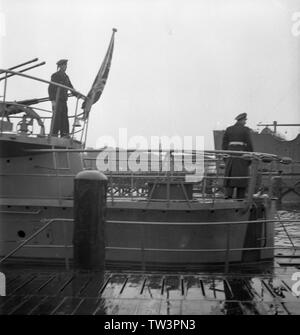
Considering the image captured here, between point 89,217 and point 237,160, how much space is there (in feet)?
12.4

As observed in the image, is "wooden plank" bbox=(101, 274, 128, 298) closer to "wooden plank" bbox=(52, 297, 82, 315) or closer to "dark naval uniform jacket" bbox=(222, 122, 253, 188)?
"wooden plank" bbox=(52, 297, 82, 315)

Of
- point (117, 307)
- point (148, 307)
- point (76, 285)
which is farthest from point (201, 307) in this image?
point (76, 285)

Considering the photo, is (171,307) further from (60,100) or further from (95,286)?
(60,100)

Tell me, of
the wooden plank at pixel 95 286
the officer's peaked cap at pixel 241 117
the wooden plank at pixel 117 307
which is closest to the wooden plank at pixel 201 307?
the wooden plank at pixel 117 307

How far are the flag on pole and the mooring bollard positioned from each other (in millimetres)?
3590

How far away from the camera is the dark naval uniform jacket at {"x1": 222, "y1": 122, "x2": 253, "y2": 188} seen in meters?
9.25

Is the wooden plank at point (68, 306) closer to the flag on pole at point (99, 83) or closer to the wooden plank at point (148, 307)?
the wooden plank at point (148, 307)

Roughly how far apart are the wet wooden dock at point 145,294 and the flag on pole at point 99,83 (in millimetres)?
3890

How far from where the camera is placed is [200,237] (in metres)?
8.81

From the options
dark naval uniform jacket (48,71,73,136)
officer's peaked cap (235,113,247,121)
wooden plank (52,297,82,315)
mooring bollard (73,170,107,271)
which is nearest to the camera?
wooden plank (52,297,82,315)

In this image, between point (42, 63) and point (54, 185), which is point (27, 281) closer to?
point (54, 185)

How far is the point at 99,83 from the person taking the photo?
398 inches

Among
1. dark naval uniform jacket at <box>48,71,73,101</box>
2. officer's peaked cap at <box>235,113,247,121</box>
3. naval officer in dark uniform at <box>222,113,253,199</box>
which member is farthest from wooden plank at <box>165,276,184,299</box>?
dark naval uniform jacket at <box>48,71,73,101</box>
